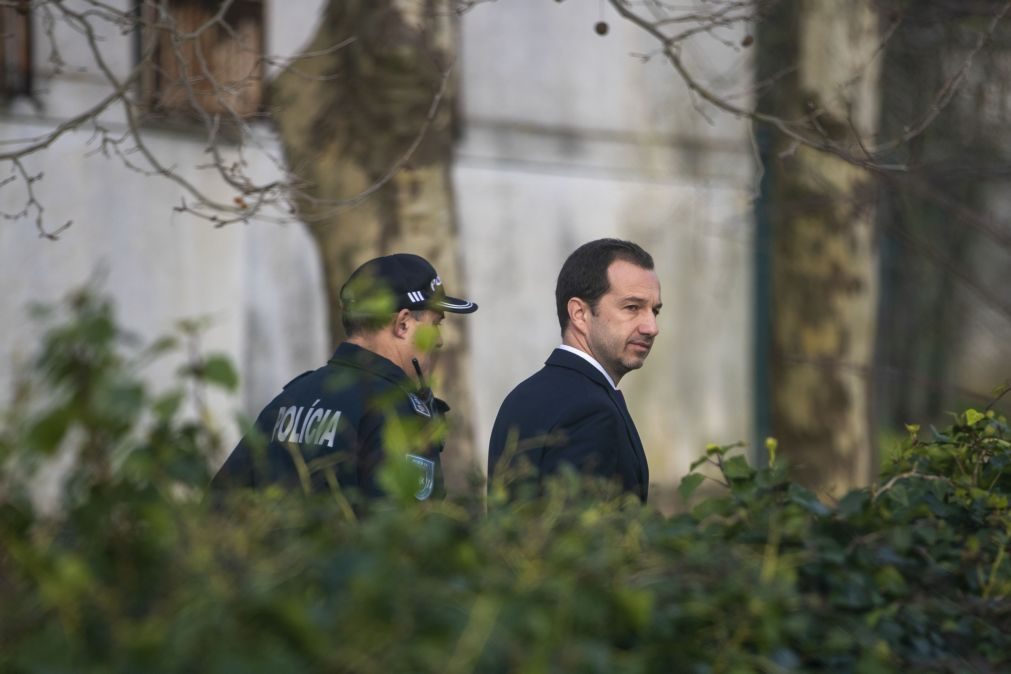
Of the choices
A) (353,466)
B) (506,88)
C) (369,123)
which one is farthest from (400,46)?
(506,88)

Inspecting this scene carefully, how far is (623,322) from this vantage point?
450 cm

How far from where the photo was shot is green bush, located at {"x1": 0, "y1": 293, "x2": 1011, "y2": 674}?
1.86 metres

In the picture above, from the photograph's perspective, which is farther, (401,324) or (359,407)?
(401,324)

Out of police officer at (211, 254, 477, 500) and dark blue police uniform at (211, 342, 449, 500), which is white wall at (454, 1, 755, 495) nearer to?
police officer at (211, 254, 477, 500)

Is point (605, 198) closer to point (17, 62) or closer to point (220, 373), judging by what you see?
point (17, 62)

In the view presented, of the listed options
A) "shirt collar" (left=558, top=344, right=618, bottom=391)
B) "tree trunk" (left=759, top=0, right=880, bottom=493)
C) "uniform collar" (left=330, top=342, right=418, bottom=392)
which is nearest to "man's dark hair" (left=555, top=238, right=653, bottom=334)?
"shirt collar" (left=558, top=344, right=618, bottom=391)

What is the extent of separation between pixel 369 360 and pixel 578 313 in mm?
647

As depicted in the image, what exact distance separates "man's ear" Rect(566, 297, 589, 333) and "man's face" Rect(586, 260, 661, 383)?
2cm

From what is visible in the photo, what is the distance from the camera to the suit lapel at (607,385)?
4.23 meters

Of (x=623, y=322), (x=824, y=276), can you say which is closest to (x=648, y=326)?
(x=623, y=322)

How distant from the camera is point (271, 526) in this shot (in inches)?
90.3

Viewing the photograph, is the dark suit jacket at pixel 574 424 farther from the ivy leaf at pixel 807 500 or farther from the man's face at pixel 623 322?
the ivy leaf at pixel 807 500

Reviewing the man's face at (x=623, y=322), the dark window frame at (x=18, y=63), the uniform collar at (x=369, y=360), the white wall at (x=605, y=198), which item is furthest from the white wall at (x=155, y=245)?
the man's face at (x=623, y=322)

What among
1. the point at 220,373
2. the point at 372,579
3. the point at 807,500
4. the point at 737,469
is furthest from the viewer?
the point at 737,469
